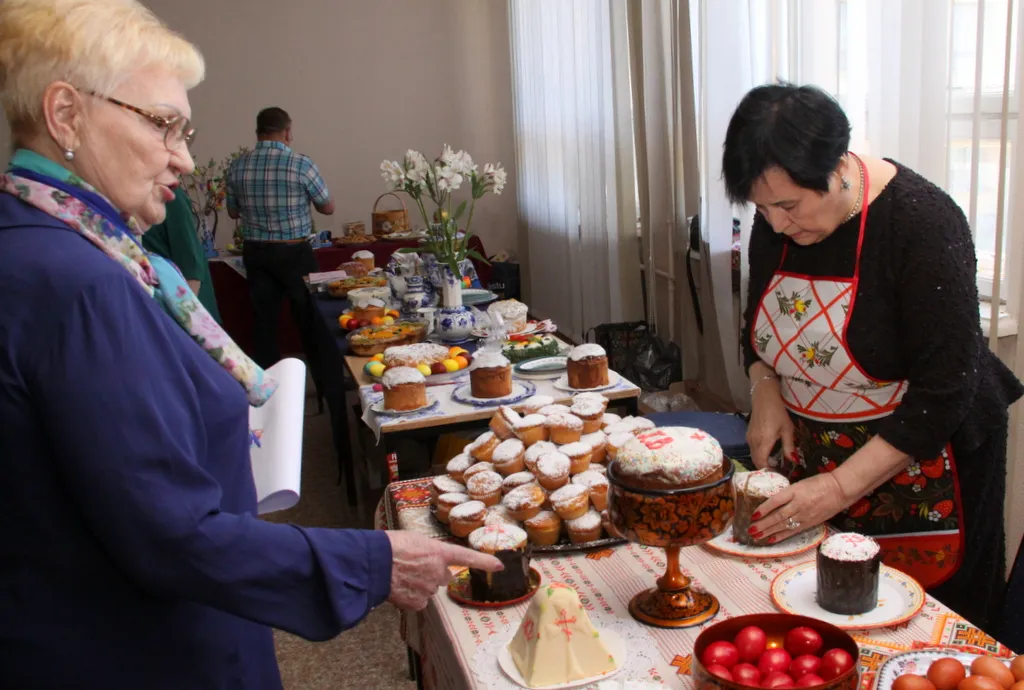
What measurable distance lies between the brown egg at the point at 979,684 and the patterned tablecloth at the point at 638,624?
122mm

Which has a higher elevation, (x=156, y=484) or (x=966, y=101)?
(x=966, y=101)

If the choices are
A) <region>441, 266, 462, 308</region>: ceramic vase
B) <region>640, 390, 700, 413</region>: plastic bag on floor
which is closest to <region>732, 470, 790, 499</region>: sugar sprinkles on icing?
<region>441, 266, 462, 308</region>: ceramic vase

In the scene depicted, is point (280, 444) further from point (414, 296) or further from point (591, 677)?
point (414, 296)

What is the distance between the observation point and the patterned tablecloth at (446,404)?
228 cm

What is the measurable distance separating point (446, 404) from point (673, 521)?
133cm

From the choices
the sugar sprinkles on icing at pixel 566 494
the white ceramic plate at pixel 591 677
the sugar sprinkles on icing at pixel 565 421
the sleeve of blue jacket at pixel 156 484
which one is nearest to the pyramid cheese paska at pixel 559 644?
the white ceramic plate at pixel 591 677

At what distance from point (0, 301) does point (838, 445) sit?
1.29m

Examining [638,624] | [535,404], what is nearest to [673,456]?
[638,624]

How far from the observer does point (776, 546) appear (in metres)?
1.37

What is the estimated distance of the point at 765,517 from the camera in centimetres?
137

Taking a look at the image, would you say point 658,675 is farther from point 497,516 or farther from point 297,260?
point 297,260

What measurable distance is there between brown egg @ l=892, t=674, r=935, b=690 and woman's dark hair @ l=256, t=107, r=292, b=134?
4.77 m

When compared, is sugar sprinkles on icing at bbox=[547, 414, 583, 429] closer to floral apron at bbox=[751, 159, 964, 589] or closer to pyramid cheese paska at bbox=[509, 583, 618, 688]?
floral apron at bbox=[751, 159, 964, 589]

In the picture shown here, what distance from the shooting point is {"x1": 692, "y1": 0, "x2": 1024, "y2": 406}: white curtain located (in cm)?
205
